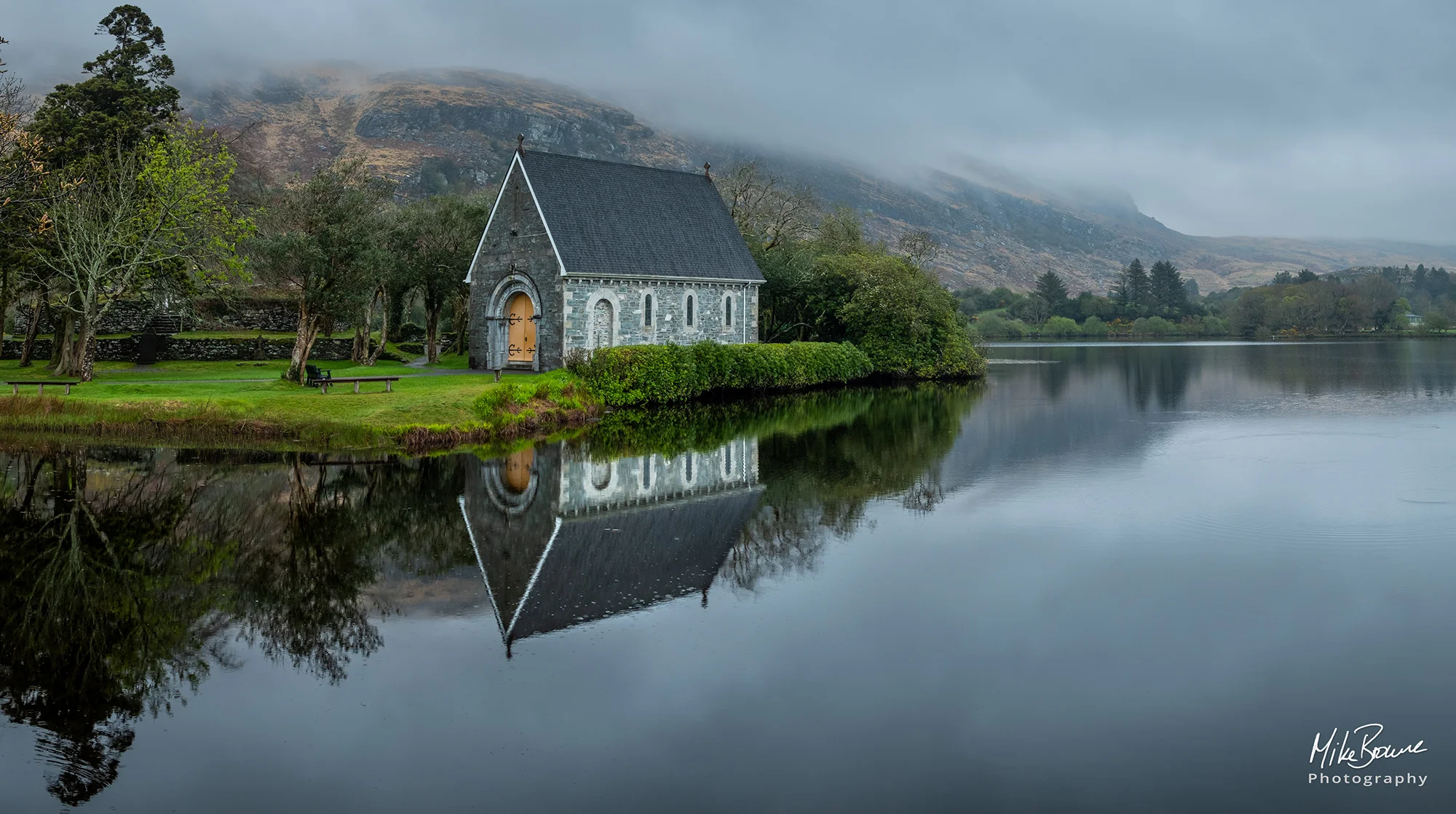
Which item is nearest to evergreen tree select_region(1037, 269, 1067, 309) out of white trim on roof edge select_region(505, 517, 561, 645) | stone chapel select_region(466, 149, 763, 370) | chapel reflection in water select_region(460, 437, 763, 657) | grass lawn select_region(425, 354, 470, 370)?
stone chapel select_region(466, 149, 763, 370)

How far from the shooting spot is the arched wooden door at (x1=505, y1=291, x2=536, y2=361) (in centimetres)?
3953

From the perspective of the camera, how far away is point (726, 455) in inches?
932

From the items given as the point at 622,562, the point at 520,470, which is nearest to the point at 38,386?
the point at 520,470

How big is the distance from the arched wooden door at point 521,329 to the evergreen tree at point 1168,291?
426 feet

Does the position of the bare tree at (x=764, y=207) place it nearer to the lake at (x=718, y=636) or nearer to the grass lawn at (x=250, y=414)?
the grass lawn at (x=250, y=414)

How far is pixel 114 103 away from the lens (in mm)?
34625

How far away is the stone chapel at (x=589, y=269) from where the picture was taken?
38031 mm

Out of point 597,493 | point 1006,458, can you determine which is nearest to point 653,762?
point 597,493

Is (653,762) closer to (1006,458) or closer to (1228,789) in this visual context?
(1228,789)

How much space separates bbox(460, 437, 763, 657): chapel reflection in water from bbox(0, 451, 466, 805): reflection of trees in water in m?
0.85

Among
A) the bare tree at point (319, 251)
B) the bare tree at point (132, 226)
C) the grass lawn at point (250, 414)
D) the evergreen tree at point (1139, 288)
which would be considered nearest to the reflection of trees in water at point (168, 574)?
the grass lawn at point (250, 414)

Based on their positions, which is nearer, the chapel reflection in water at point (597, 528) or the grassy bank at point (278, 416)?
the chapel reflection in water at point (597, 528)

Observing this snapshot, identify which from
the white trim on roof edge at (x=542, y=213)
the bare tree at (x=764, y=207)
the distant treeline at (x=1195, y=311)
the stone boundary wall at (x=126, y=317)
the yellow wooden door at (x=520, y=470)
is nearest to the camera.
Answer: the yellow wooden door at (x=520, y=470)

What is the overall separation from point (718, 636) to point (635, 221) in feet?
108
